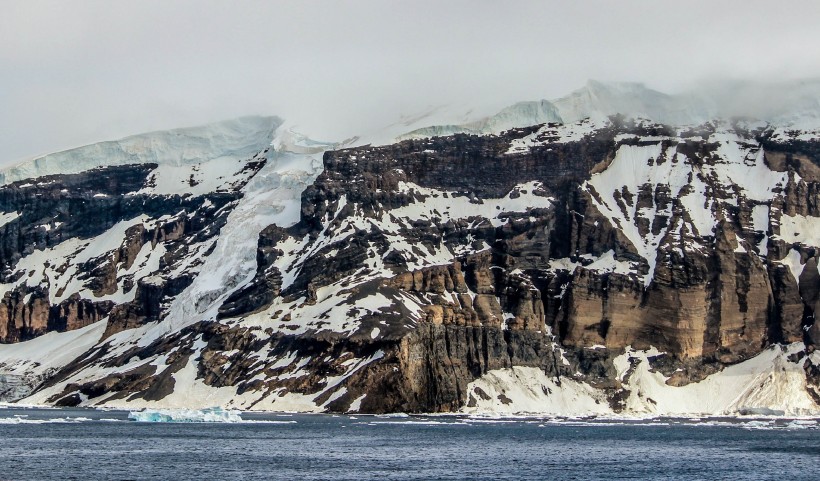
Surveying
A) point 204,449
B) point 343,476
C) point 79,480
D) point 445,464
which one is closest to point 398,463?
point 445,464

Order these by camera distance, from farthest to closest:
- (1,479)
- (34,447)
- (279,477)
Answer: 1. (34,447)
2. (279,477)
3. (1,479)

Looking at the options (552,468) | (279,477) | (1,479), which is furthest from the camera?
(552,468)

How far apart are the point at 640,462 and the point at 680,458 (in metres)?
10.4

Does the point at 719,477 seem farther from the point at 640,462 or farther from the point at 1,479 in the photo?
the point at 1,479

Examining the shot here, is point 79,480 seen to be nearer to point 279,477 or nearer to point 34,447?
point 279,477

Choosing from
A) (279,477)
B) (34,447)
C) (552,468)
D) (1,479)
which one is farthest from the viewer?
(34,447)

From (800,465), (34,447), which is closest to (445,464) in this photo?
(800,465)

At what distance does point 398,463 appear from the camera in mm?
177625

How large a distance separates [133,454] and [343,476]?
3771 cm

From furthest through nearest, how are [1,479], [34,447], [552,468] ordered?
1. [34,447]
2. [552,468]
3. [1,479]

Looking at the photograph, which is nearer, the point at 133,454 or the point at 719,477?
the point at 719,477

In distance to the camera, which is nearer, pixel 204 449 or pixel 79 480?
pixel 79 480

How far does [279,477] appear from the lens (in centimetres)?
15788

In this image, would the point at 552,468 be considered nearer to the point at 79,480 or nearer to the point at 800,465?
the point at 800,465
